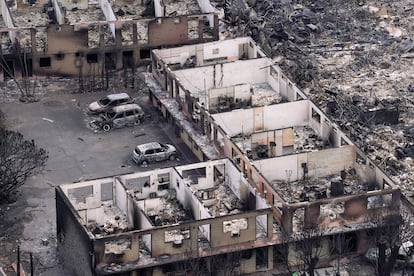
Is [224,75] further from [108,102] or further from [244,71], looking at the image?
[108,102]

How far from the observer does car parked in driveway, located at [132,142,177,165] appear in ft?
226

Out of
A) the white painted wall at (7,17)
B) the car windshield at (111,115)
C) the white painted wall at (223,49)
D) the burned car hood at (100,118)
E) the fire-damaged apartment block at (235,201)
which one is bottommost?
the burned car hood at (100,118)

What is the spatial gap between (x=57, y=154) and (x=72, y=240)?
1165cm

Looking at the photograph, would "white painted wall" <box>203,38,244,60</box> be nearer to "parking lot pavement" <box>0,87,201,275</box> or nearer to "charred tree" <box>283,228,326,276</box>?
"parking lot pavement" <box>0,87,201,275</box>

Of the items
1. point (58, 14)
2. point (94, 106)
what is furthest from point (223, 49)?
point (58, 14)

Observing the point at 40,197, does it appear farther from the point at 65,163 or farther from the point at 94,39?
the point at 94,39

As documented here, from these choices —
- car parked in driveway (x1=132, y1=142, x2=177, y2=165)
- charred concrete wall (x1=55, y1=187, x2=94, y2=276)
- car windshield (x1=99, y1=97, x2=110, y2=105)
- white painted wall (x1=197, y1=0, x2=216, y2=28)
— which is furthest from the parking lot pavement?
white painted wall (x1=197, y1=0, x2=216, y2=28)

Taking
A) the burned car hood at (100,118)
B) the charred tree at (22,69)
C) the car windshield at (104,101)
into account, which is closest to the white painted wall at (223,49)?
the car windshield at (104,101)

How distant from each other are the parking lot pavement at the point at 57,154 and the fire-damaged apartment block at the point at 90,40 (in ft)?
6.57

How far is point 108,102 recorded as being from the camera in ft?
243

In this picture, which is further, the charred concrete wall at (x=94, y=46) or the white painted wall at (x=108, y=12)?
the white painted wall at (x=108, y=12)

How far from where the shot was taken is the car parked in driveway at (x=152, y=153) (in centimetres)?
6888

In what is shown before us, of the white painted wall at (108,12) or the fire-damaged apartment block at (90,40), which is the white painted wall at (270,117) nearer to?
the fire-damaged apartment block at (90,40)

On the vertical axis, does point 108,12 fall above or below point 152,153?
above
